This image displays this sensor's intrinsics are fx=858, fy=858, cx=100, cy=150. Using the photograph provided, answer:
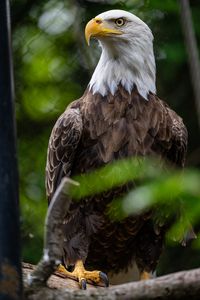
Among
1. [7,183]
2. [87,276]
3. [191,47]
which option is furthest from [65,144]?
[191,47]

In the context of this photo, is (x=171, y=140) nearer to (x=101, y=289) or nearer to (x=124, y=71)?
(x=124, y=71)

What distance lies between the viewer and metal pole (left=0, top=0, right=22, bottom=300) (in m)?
1.65

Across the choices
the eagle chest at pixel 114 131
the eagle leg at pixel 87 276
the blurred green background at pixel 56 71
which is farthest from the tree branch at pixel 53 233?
the blurred green background at pixel 56 71

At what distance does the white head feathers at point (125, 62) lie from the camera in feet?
14.1

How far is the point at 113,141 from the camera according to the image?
4.05 meters

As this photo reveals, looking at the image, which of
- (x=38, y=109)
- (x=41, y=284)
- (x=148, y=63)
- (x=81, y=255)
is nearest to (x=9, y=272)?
(x=41, y=284)

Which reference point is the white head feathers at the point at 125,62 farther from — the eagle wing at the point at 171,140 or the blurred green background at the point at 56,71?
the blurred green background at the point at 56,71

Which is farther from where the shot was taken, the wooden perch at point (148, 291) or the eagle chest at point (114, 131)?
the eagle chest at point (114, 131)

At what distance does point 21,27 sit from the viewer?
18.6ft

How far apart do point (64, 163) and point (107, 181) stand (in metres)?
2.53

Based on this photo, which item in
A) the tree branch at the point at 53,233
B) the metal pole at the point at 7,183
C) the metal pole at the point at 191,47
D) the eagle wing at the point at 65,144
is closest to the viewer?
the metal pole at the point at 191,47

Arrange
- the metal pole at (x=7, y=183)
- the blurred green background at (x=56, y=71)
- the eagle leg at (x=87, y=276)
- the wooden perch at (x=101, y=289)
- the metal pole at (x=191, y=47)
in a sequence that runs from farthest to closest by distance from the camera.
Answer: the blurred green background at (x=56, y=71) → the eagle leg at (x=87, y=276) → the wooden perch at (x=101, y=289) → the metal pole at (x=7, y=183) → the metal pole at (x=191, y=47)

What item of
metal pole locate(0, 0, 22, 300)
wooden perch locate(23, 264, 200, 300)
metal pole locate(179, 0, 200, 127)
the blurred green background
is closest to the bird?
the blurred green background

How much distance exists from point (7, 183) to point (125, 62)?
2.71 metres
